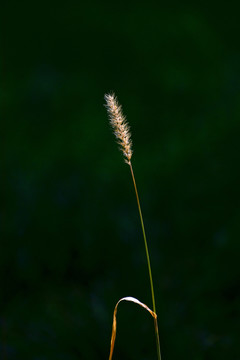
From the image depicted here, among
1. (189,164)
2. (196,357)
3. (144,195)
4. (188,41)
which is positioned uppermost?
(188,41)

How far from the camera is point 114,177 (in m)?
1.96

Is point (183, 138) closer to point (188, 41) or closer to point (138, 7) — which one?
point (188, 41)

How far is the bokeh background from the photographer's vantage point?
5.58 ft

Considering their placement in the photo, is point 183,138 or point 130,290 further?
point 183,138

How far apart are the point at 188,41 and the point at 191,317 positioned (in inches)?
48.8

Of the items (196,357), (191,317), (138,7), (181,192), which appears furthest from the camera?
(138,7)

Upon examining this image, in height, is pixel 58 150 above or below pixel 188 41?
below

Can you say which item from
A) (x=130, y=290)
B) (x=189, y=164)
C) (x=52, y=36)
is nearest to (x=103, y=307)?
(x=130, y=290)

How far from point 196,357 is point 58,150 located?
3.43 ft

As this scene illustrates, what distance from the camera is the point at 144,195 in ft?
6.34

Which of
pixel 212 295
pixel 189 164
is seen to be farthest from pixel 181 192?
pixel 212 295

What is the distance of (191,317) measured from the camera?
167 cm

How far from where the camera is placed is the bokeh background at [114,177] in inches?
67.0

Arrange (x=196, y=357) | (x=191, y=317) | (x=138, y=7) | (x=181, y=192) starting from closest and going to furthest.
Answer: (x=196, y=357) → (x=191, y=317) → (x=181, y=192) → (x=138, y=7)
